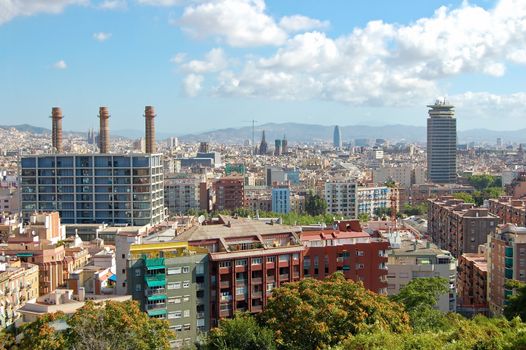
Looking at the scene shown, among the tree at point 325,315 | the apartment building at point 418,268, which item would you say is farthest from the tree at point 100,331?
the apartment building at point 418,268

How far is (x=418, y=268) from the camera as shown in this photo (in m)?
28.2

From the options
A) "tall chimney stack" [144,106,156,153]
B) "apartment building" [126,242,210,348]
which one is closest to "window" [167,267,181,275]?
"apartment building" [126,242,210,348]

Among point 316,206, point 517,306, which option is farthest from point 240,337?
point 316,206

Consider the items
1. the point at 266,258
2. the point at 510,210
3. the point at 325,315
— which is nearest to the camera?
the point at 325,315

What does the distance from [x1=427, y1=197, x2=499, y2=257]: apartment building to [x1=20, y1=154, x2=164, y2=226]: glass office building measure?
18094 millimetres

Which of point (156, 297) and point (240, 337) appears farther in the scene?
point (156, 297)

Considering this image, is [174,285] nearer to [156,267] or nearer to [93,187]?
[156,267]

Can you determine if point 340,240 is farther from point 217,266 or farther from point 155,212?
point 155,212

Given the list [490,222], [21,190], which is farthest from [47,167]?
[490,222]

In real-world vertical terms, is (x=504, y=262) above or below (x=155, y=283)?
below

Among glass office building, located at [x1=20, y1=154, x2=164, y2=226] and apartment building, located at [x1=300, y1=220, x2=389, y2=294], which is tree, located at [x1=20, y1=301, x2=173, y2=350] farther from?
glass office building, located at [x1=20, y1=154, x2=164, y2=226]

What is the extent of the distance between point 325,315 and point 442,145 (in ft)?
289

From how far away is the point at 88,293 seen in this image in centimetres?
2380

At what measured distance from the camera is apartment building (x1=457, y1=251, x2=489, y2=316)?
105 feet
